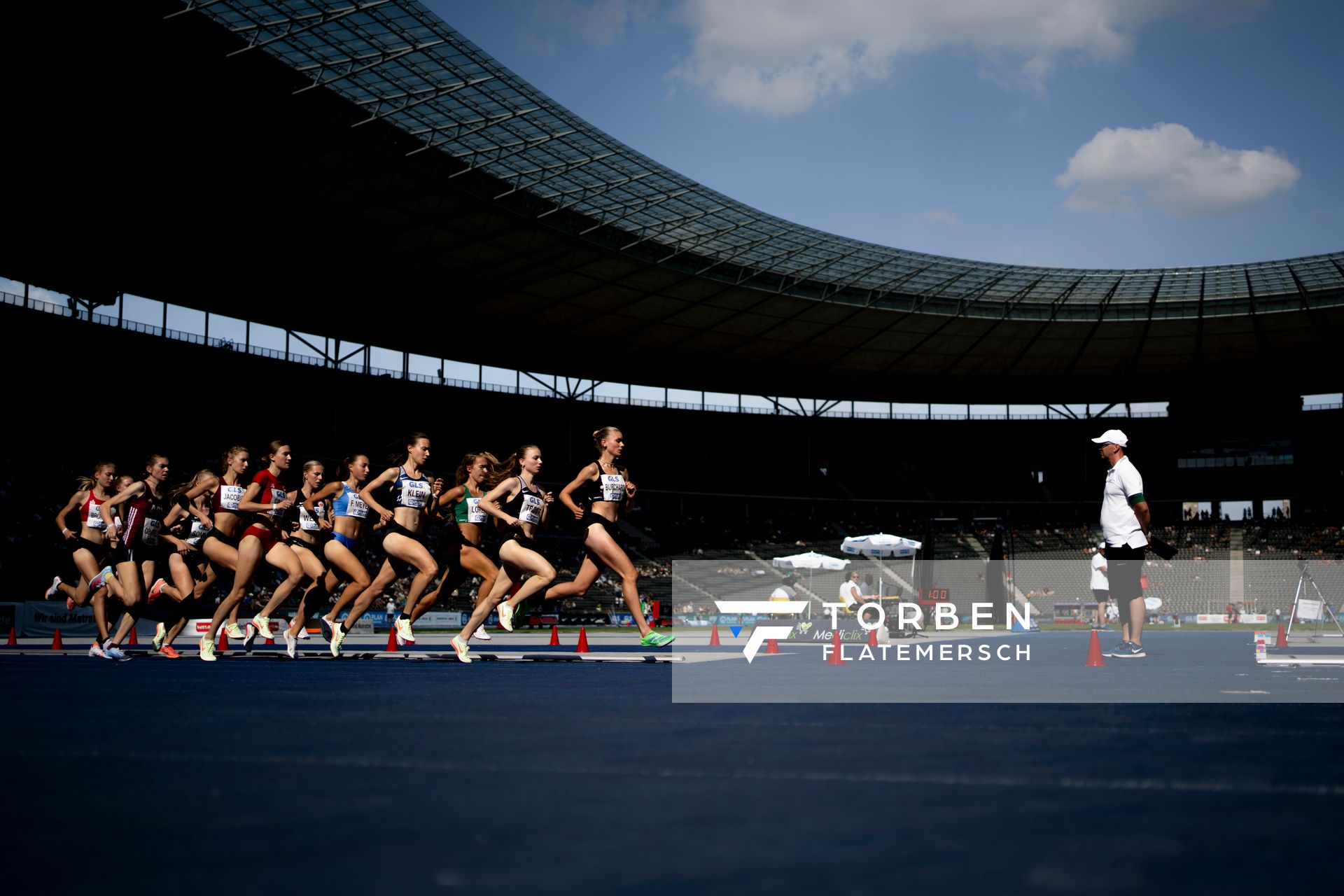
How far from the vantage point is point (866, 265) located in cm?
4294

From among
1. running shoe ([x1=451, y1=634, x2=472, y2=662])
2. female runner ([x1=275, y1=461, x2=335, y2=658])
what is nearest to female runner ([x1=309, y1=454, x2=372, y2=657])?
female runner ([x1=275, y1=461, x2=335, y2=658])

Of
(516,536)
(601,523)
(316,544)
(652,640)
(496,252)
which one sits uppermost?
(496,252)

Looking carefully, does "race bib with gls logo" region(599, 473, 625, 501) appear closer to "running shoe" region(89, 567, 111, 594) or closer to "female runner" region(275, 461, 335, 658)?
"female runner" region(275, 461, 335, 658)

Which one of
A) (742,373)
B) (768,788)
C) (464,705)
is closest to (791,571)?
(742,373)

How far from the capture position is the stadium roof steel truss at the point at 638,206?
26906 mm

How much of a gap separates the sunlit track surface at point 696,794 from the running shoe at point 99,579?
7.27 m

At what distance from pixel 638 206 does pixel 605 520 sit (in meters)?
27.4

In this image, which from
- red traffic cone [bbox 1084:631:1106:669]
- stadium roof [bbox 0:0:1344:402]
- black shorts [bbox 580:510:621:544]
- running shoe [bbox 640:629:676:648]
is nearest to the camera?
red traffic cone [bbox 1084:631:1106:669]

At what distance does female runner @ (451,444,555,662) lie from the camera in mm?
10570

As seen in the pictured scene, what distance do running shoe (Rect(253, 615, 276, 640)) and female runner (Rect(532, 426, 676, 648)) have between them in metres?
3.41

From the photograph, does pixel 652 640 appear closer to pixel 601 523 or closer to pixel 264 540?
pixel 601 523

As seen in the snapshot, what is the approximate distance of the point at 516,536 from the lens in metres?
10.9

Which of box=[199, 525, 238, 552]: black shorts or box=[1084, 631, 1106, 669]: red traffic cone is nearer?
box=[1084, 631, 1106, 669]: red traffic cone

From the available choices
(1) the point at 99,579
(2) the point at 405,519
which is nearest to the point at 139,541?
(1) the point at 99,579
